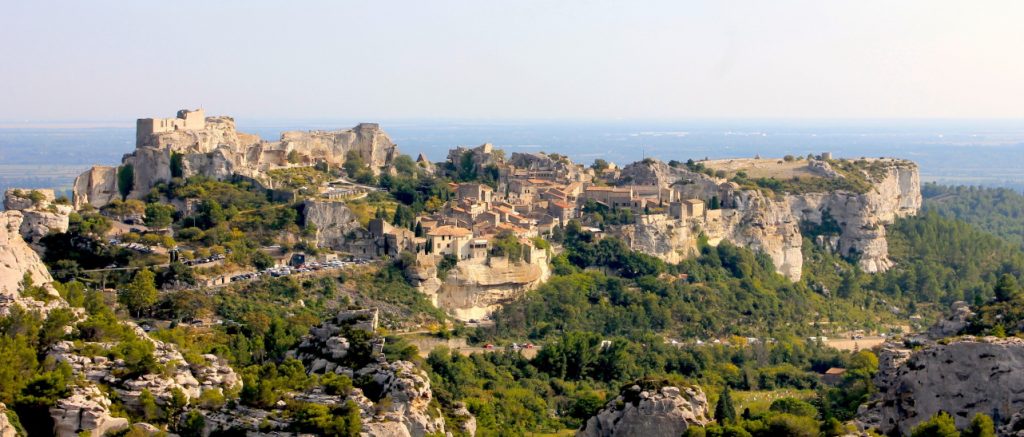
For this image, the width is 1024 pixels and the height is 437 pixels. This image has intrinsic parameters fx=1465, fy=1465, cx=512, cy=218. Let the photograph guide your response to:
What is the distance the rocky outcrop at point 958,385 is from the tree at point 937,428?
4.40ft

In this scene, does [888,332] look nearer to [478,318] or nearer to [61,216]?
[478,318]

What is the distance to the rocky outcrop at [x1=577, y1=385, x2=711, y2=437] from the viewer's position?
86.7 ft

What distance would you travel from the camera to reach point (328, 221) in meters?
49.2

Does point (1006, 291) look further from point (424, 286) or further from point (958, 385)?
point (424, 286)

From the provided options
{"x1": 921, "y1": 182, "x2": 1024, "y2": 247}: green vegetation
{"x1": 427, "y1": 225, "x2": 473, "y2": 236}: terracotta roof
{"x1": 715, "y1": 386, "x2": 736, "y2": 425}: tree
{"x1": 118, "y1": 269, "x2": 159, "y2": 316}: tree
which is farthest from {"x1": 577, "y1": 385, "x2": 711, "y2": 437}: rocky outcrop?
{"x1": 921, "y1": 182, "x2": 1024, "y2": 247}: green vegetation

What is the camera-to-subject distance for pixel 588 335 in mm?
43844

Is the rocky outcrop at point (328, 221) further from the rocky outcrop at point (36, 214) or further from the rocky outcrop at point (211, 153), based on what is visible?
the rocky outcrop at point (36, 214)

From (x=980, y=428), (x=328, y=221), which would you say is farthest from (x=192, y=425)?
(x=328, y=221)

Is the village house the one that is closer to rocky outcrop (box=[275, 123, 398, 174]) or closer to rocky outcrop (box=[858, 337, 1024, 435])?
rocky outcrop (box=[275, 123, 398, 174])

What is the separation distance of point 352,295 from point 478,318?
200 inches

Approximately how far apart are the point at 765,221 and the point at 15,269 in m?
35.5

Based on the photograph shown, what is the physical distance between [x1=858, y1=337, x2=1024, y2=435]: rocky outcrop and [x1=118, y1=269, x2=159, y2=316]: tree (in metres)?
20.3

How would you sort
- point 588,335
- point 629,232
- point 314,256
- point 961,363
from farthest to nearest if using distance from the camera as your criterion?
point 629,232 < point 314,256 < point 588,335 < point 961,363

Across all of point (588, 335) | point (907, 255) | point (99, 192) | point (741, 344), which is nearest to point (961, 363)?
point (588, 335)
